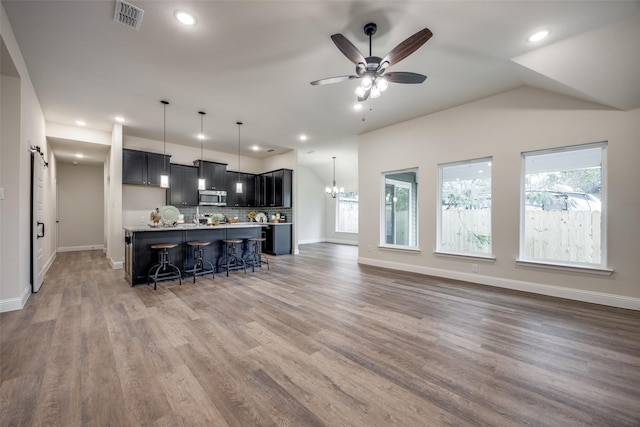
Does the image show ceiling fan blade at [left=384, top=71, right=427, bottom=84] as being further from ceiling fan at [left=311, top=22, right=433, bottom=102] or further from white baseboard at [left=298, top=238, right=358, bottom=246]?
white baseboard at [left=298, top=238, right=358, bottom=246]

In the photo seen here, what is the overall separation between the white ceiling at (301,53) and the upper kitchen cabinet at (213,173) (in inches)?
95.2

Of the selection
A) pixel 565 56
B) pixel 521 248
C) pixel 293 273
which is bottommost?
pixel 293 273

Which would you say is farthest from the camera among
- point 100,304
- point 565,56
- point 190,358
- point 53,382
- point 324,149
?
point 324,149

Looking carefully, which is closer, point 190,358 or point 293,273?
point 190,358

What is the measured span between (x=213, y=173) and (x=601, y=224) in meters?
8.03

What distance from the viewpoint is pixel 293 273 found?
5199 mm

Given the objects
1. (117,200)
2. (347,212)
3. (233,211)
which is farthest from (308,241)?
(117,200)

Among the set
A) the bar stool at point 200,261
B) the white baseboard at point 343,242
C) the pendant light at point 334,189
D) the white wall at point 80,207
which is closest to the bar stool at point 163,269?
the bar stool at point 200,261

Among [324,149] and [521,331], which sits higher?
[324,149]

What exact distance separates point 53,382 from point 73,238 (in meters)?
8.79

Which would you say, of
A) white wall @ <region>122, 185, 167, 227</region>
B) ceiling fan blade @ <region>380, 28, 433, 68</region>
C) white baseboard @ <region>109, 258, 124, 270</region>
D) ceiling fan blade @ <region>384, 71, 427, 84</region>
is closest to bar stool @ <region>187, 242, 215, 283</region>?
white baseboard @ <region>109, 258, 124, 270</region>

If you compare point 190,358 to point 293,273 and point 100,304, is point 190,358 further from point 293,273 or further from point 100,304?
Result: point 293,273

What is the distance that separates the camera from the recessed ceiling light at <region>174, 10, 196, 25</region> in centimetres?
252

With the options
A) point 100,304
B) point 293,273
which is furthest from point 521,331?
point 100,304
